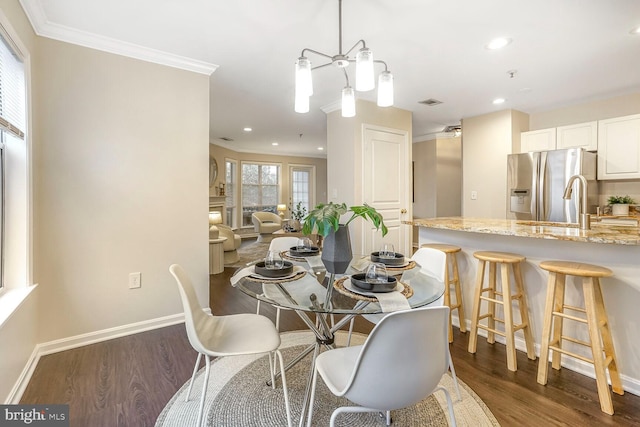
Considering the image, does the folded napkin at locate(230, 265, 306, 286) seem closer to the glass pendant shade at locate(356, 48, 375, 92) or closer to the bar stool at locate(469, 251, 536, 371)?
the glass pendant shade at locate(356, 48, 375, 92)

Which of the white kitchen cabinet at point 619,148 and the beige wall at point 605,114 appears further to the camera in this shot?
the beige wall at point 605,114

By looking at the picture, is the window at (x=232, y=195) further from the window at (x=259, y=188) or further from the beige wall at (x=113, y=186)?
the beige wall at (x=113, y=186)

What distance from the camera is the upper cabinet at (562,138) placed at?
12.5 ft

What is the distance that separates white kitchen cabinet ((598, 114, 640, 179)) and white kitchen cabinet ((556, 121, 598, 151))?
6cm

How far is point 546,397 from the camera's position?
182cm

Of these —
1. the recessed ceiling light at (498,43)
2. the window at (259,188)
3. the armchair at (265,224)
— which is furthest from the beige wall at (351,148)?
the window at (259,188)

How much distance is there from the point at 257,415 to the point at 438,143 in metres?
5.74

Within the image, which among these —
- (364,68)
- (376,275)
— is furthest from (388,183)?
(376,275)

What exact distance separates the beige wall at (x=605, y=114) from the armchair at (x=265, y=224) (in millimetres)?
5857

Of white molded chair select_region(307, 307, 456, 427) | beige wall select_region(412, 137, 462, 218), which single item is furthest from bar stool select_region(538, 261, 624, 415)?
beige wall select_region(412, 137, 462, 218)

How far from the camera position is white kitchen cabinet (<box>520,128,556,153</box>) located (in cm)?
415

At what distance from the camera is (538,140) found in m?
4.26

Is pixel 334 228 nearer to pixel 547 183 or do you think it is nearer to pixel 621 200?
pixel 547 183

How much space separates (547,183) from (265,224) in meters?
5.90
